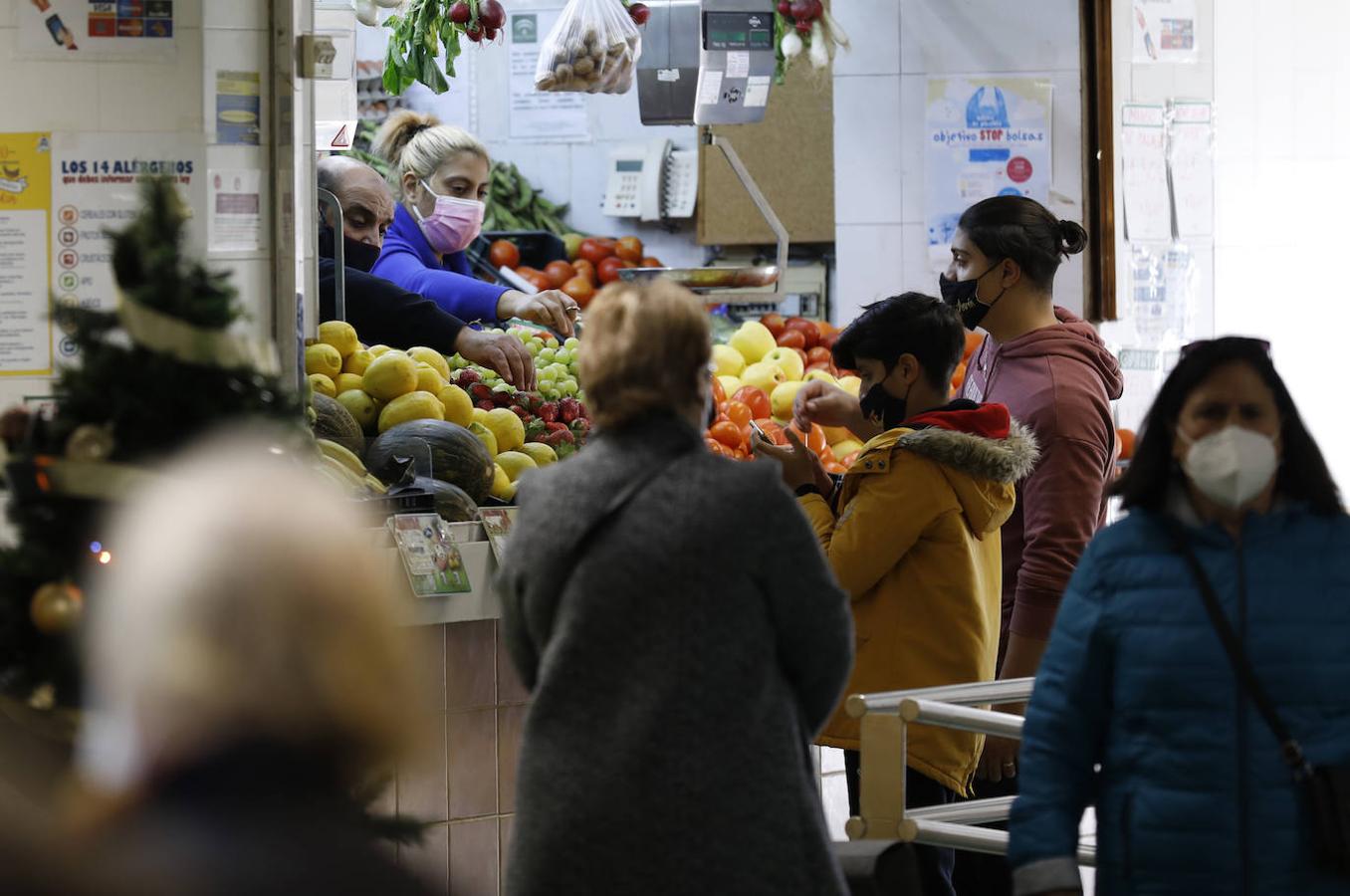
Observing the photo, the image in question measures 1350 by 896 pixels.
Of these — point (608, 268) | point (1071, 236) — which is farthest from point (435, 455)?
point (608, 268)

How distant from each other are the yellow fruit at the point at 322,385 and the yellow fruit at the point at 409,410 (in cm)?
14

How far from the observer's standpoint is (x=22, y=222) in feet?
10.5

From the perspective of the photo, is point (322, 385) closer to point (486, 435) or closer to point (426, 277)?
point (486, 435)

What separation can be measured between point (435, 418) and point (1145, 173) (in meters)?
4.12

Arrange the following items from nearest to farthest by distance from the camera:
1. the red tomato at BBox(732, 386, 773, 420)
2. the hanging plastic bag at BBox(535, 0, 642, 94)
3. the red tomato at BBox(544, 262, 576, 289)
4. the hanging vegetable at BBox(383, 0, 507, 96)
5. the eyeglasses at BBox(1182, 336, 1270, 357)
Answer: the eyeglasses at BBox(1182, 336, 1270, 357), the hanging vegetable at BBox(383, 0, 507, 96), the hanging plastic bag at BBox(535, 0, 642, 94), the red tomato at BBox(732, 386, 773, 420), the red tomato at BBox(544, 262, 576, 289)

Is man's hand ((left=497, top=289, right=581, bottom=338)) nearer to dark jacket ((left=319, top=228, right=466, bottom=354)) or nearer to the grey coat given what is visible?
dark jacket ((left=319, top=228, right=466, bottom=354))

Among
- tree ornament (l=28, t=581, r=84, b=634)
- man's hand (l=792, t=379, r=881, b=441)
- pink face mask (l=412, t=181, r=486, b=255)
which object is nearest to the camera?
tree ornament (l=28, t=581, r=84, b=634)

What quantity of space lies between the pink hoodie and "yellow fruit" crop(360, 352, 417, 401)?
143 centimetres

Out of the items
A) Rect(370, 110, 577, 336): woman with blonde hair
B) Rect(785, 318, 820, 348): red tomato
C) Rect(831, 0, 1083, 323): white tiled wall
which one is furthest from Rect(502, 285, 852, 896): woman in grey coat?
Rect(831, 0, 1083, 323): white tiled wall

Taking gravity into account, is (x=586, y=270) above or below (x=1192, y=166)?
below

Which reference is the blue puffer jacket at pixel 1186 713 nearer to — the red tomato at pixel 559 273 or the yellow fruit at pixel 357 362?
the yellow fruit at pixel 357 362

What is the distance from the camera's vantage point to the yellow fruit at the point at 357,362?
13.2 feet

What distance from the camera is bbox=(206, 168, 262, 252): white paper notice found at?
3285mm

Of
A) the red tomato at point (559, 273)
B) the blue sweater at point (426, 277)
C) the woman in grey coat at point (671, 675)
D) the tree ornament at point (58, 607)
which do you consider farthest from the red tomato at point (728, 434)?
the tree ornament at point (58, 607)
